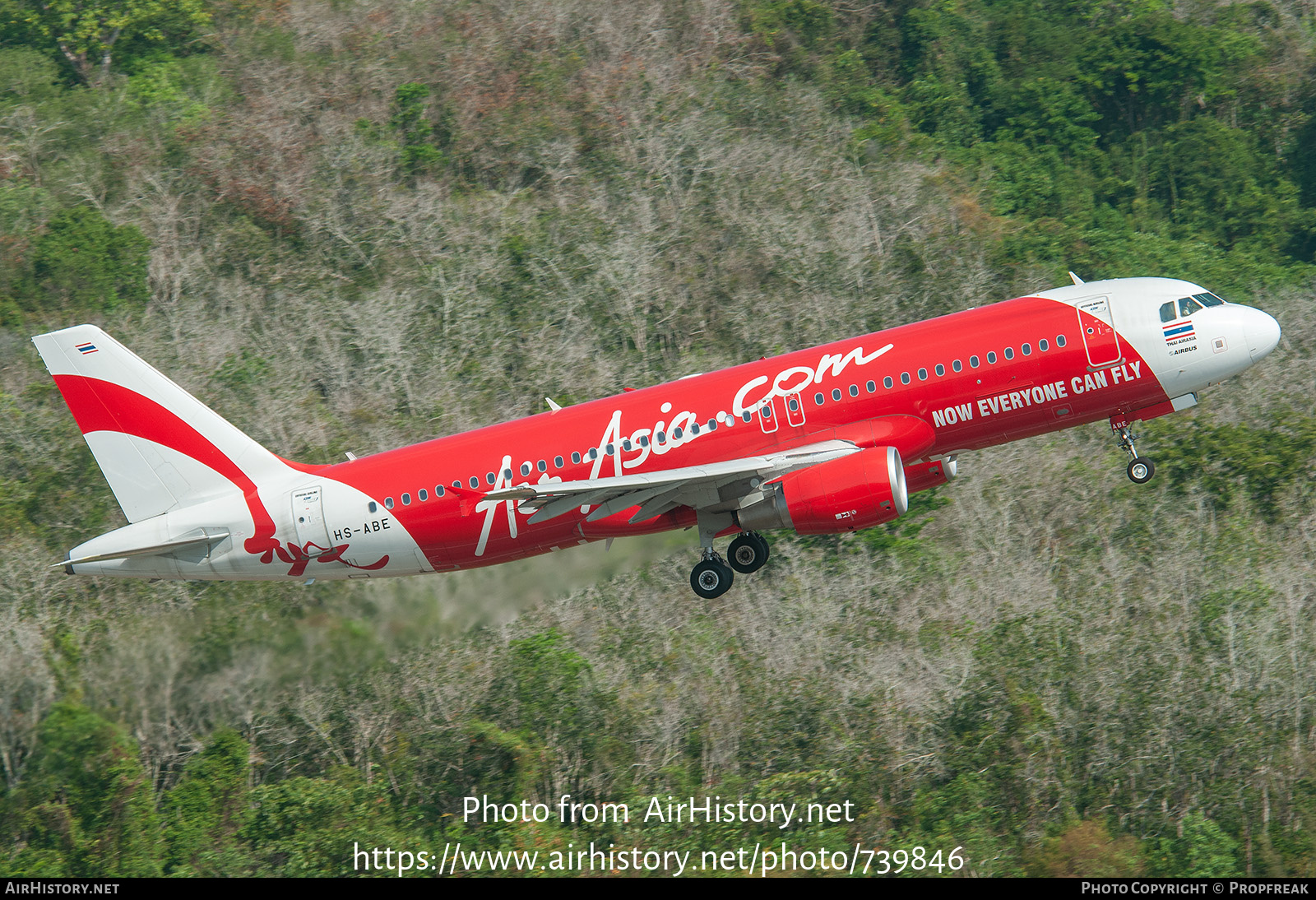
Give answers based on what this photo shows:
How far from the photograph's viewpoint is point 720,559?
3844cm

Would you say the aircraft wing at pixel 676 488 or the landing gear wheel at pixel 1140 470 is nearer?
the aircraft wing at pixel 676 488

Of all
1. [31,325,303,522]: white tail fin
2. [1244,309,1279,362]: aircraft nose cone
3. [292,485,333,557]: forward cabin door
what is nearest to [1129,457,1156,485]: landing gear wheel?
[1244,309,1279,362]: aircraft nose cone

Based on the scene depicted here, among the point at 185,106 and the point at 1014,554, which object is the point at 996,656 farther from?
the point at 185,106

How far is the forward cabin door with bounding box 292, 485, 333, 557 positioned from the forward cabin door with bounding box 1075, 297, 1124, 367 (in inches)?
754

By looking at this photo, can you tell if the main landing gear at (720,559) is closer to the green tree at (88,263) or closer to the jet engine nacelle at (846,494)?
the jet engine nacelle at (846,494)

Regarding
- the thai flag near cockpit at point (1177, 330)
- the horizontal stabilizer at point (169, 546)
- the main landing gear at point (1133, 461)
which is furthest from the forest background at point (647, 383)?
the thai flag near cockpit at point (1177, 330)

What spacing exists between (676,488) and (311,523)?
956 centimetres

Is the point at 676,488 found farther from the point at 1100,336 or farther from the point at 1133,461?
the point at 1133,461

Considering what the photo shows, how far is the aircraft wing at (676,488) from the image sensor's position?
3500 centimetres

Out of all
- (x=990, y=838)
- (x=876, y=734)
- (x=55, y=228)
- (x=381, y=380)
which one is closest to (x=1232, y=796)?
(x=990, y=838)

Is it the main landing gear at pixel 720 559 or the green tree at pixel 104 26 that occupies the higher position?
the green tree at pixel 104 26

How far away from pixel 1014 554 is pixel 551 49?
126 feet

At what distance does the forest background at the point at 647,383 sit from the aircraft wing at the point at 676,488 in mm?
3980

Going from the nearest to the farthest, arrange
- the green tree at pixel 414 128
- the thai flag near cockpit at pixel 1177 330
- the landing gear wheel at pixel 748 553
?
the thai flag near cockpit at pixel 1177 330, the landing gear wheel at pixel 748 553, the green tree at pixel 414 128
